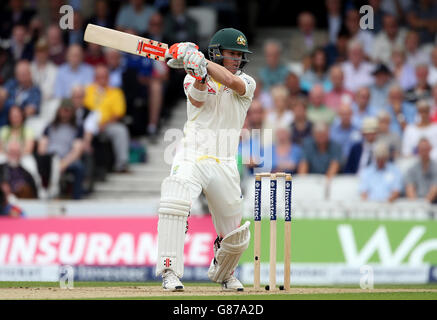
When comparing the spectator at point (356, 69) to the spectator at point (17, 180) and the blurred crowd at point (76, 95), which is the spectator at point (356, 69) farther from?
the spectator at point (17, 180)

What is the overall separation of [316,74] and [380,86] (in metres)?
1.01

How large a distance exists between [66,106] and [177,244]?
6659 millimetres

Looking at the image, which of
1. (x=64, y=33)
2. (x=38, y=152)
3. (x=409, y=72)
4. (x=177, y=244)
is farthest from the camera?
(x=64, y=33)

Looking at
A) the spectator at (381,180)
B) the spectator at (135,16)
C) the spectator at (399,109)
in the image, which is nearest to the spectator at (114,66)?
the spectator at (135,16)

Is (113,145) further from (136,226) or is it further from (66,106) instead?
(136,226)

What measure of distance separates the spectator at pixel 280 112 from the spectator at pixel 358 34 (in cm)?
163

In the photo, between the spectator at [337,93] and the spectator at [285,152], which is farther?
the spectator at [337,93]

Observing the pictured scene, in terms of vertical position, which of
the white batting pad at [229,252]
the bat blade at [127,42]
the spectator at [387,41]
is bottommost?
the white batting pad at [229,252]

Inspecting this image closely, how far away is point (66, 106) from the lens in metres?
13.2

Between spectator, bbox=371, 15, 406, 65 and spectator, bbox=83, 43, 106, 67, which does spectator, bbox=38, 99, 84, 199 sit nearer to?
spectator, bbox=83, 43, 106, 67

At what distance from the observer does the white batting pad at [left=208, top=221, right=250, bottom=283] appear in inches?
288

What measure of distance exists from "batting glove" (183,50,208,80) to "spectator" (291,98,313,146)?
590 cm

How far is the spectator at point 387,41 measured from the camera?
13.9 m

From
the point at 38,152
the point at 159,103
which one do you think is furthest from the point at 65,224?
the point at 159,103
